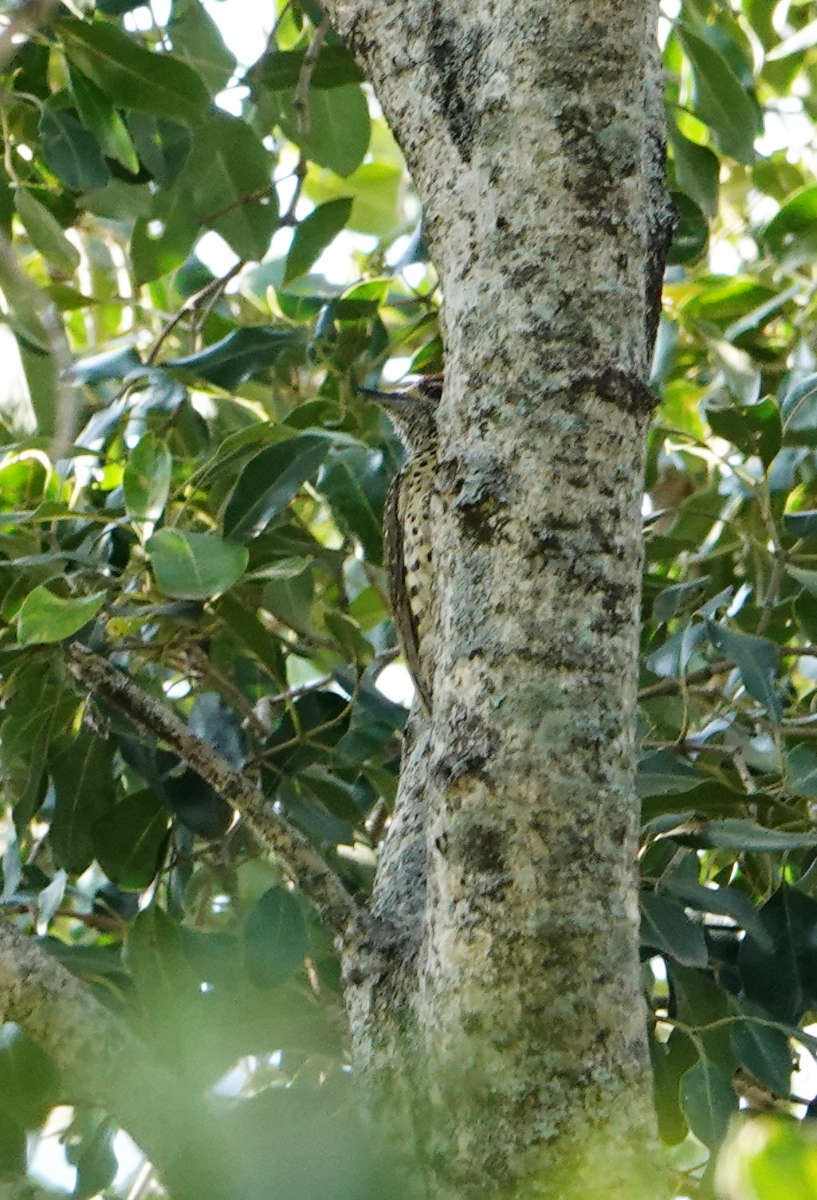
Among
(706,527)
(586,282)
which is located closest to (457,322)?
(586,282)

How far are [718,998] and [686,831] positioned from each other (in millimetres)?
218

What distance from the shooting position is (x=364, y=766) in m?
2.17

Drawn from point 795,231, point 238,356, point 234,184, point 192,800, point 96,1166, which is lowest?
point 96,1166

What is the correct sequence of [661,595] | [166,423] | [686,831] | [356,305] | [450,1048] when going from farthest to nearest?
[356,305] → [166,423] → [661,595] → [686,831] → [450,1048]

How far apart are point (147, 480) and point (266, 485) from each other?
0.49 ft

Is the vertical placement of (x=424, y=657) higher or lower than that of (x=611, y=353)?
lower

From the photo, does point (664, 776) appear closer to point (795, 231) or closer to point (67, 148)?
point (795, 231)

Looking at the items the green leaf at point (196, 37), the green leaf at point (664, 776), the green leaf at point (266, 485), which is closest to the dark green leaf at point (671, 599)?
the green leaf at point (664, 776)

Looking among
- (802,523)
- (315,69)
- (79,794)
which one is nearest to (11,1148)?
(79,794)

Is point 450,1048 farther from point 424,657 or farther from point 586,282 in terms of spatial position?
point 424,657

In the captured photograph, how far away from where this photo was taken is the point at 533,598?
118 centimetres

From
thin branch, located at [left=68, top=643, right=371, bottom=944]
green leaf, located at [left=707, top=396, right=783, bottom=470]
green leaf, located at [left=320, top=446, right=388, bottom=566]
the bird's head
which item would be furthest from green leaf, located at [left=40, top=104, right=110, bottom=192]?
green leaf, located at [left=707, top=396, right=783, bottom=470]

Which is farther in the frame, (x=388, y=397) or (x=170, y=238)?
(x=388, y=397)

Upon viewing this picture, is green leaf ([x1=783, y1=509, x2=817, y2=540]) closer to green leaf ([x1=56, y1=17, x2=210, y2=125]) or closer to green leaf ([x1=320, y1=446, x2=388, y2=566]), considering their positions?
green leaf ([x1=320, y1=446, x2=388, y2=566])
